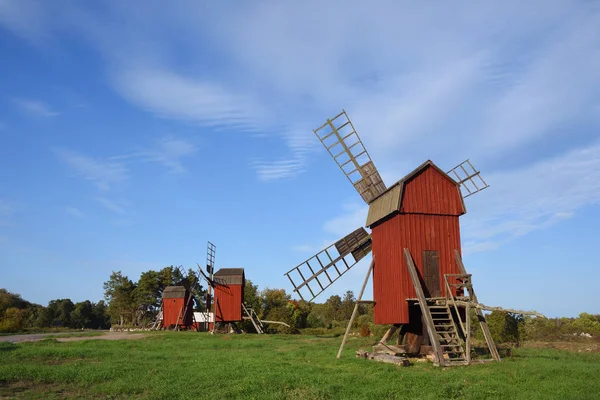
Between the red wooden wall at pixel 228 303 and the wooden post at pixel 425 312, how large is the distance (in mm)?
30681

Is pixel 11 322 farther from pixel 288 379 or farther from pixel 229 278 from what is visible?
pixel 288 379

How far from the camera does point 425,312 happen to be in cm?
1986

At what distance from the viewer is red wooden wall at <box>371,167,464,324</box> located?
71.9 feet

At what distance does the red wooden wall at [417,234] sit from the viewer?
21922 millimetres

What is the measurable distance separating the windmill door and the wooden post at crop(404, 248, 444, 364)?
0.62 metres

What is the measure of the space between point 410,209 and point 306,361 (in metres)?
8.64

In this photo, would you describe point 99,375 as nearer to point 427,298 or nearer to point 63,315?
point 427,298

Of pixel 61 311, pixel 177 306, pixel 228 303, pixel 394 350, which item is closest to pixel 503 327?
pixel 394 350

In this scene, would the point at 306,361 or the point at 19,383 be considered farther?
the point at 306,361

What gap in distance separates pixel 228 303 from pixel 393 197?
30.6 meters

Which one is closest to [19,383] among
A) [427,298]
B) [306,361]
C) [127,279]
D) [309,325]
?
[306,361]

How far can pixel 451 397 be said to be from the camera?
12469mm

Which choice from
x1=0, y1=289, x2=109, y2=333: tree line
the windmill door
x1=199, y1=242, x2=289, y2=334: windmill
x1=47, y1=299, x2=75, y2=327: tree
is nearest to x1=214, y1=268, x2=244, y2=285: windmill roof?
x1=199, y1=242, x2=289, y2=334: windmill

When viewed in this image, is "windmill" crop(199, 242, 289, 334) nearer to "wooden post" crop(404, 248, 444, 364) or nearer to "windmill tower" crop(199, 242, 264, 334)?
"windmill tower" crop(199, 242, 264, 334)
